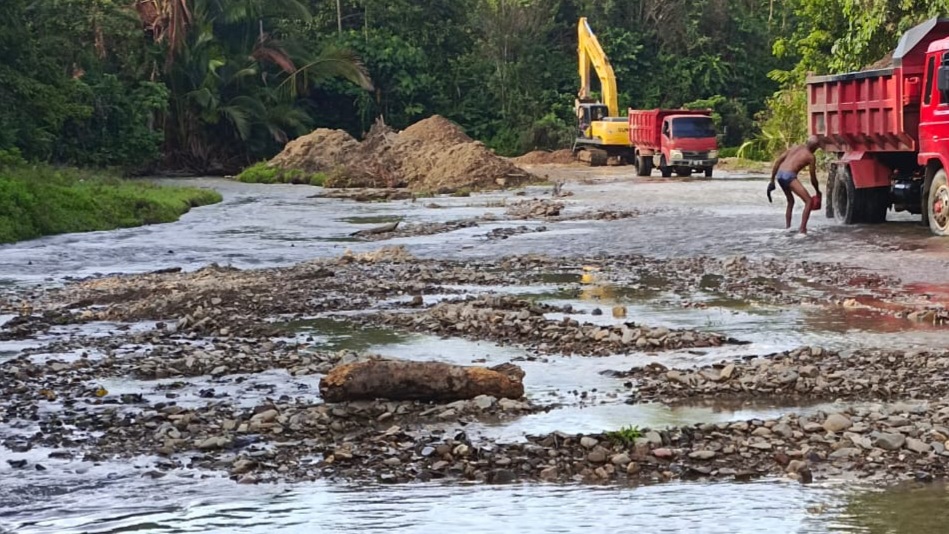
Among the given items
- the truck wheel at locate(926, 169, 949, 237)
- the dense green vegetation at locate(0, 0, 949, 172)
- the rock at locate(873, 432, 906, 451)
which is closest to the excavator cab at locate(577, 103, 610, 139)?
the dense green vegetation at locate(0, 0, 949, 172)

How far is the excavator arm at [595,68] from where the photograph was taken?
55.6 m

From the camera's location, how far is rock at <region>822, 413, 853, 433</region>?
26.8ft

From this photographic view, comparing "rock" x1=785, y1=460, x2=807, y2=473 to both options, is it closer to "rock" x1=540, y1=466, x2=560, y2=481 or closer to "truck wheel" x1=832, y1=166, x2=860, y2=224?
"rock" x1=540, y1=466, x2=560, y2=481

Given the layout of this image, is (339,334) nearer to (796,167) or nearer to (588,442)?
(588,442)

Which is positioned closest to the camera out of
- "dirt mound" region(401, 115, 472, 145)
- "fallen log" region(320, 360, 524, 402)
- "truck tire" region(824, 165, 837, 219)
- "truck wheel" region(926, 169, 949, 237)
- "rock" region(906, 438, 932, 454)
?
"rock" region(906, 438, 932, 454)

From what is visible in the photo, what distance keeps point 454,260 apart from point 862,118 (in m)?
7.32

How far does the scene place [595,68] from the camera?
2265 inches

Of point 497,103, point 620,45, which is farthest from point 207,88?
point 620,45

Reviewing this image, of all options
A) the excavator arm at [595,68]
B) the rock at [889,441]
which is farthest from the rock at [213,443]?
the excavator arm at [595,68]

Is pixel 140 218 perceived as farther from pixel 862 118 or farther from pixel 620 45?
pixel 620 45

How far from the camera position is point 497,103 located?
66625 millimetres

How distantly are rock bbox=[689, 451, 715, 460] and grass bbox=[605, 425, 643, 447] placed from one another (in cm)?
38

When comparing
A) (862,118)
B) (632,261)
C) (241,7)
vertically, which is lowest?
(632,261)

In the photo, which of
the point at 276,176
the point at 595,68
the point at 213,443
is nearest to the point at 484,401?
the point at 213,443
